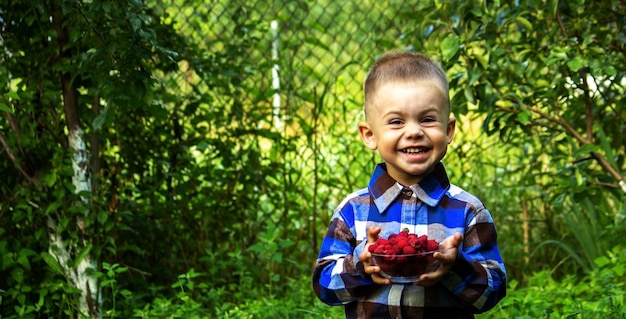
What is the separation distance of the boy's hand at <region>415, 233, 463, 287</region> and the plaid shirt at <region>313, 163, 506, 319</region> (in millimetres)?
111

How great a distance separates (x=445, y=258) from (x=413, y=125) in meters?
0.41

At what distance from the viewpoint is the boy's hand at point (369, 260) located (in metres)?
2.22

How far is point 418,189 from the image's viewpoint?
249 cm

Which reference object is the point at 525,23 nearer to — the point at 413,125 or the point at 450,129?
the point at 450,129

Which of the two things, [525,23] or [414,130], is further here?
[525,23]

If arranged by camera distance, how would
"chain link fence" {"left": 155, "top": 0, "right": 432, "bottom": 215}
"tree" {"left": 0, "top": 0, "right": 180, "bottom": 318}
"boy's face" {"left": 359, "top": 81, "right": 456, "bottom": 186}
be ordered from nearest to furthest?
"boy's face" {"left": 359, "top": 81, "right": 456, "bottom": 186}, "tree" {"left": 0, "top": 0, "right": 180, "bottom": 318}, "chain link fence" {"left": 155, "top": 0, "right": 432, "bottom": 215}

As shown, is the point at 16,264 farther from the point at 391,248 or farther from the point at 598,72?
the point at 598,72

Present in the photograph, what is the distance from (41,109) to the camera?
391cm

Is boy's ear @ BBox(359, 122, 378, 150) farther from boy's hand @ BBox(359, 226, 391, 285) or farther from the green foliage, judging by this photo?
the green foliage

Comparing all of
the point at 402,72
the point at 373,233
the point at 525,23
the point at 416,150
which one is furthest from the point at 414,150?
the point at 525,23

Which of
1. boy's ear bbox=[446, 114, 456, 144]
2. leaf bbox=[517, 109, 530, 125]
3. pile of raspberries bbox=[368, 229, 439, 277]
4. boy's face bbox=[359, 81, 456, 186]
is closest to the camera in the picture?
pile of raspberries bbox=[368, 229, 439, 277]

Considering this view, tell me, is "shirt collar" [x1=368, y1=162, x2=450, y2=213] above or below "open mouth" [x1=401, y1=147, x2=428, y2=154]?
below

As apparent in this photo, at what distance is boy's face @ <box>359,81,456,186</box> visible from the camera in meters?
2.45

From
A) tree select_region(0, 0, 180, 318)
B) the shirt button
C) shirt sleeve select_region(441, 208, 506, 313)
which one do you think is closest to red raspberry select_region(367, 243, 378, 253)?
shirt sleeve select_region(441, 208, 506, 313)
